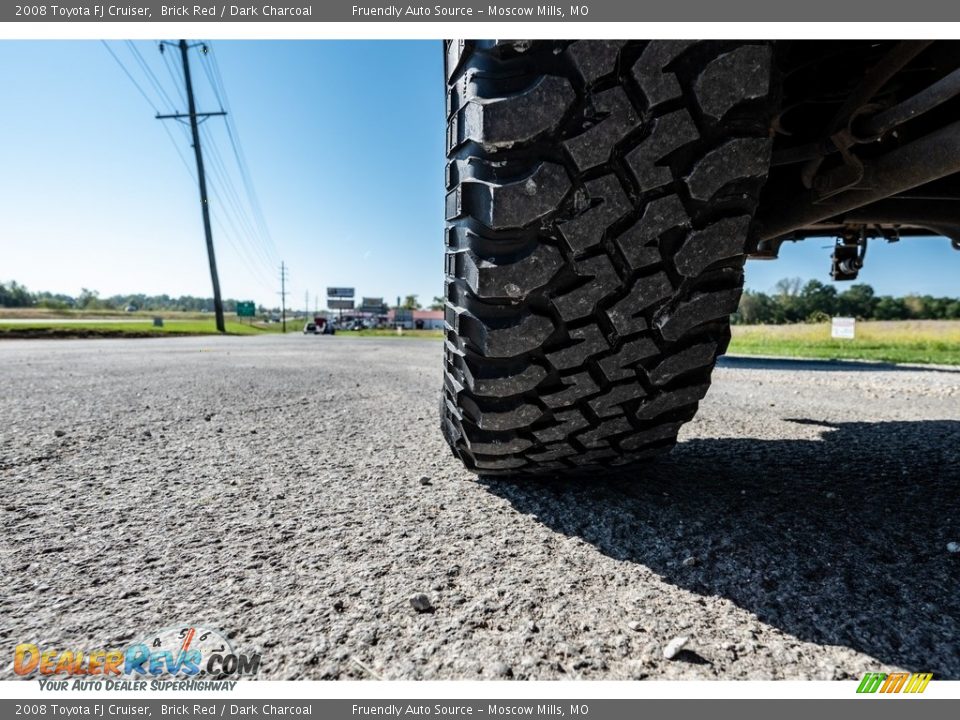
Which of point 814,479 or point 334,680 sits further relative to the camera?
point 814,479

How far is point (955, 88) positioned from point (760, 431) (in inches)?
61.5

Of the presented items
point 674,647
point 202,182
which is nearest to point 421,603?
point 674,647

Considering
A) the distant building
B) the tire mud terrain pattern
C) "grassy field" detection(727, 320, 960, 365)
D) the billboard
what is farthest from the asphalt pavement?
the distant building

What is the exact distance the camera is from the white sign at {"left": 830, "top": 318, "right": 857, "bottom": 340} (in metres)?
11.8

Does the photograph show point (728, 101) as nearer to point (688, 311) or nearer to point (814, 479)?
point (688, 311)

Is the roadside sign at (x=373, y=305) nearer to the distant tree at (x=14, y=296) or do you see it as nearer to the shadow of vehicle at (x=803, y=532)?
the distant tree at (x=14, y=296)

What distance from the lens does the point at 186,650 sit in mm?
672

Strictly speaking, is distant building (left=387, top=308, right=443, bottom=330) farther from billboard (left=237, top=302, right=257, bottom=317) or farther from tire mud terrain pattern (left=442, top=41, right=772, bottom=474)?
tire mud terrain pattern (left=442, top=41, right=772, bottom=474)

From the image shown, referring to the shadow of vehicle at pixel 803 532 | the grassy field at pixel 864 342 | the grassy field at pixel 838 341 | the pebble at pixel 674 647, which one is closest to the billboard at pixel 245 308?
the grassy field at pixel 838 341

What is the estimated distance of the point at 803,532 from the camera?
1.04 m

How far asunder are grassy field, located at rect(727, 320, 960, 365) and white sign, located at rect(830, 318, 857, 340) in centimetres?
17

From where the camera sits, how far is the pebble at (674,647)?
66 cm

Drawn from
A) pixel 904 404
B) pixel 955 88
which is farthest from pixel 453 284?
pixel 904 404
